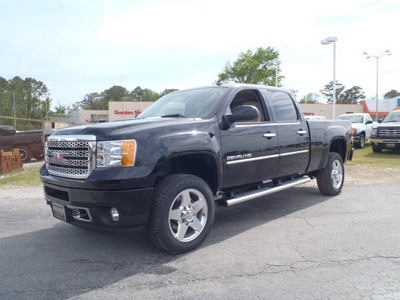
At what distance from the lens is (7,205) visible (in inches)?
242

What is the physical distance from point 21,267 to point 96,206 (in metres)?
1.03

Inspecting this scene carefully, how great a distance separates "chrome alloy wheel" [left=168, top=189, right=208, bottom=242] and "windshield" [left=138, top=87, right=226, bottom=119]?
1.06 metres

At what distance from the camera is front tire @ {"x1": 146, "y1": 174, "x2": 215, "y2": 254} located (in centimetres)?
339

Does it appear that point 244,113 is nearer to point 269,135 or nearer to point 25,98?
point 269,135

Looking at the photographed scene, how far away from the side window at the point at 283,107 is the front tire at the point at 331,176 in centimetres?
132

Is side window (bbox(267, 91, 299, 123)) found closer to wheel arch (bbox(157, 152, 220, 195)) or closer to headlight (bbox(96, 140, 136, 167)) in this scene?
wheel arch (bbox(157, 152, 220, 195))

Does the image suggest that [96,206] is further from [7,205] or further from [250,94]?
[7,205]

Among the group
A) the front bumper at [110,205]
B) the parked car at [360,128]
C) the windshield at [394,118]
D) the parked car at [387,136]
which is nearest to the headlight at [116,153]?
the front bumper at [110,205]

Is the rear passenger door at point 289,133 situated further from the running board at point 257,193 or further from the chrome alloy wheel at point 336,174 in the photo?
the chrome alloy wheel at point 336,174

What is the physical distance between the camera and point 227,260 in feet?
11.3

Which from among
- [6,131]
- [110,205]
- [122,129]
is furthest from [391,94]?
[110,205]

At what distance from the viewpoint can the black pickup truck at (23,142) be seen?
13719 millimetres

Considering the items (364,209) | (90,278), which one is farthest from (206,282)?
(364,209)

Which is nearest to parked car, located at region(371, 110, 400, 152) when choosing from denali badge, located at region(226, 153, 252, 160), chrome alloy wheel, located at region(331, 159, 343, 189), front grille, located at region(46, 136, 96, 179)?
chrome alloy wheel, located at region(331, 159, 343, 189)
